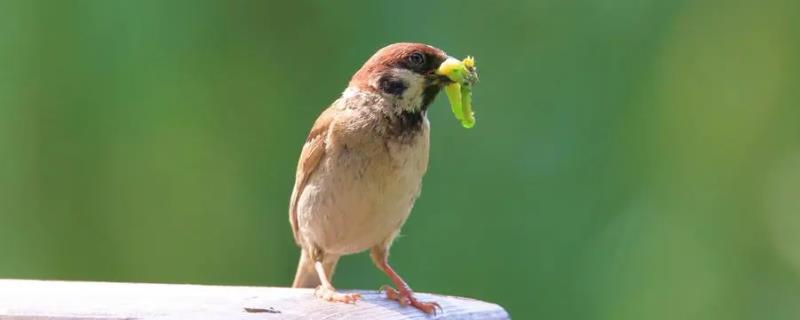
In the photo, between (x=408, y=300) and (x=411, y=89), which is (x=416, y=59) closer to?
(x=411, y=89)

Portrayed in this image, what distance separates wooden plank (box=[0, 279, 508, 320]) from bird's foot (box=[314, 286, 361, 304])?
0.09 feet

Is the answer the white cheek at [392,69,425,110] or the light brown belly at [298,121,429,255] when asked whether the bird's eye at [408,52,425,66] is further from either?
the light brown belly at [298,121,429,255]

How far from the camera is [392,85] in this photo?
374cm

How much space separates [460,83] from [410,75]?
154mm

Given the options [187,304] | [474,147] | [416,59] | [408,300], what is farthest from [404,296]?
[474,147]

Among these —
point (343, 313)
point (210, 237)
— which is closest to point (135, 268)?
point (210, 237)

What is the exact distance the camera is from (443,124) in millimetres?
6453

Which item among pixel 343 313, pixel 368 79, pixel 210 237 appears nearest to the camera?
pixel 343 313

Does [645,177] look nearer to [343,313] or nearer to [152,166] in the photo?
[152,166]

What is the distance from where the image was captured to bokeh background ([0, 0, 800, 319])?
650 cm

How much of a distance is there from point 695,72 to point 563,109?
87 cm

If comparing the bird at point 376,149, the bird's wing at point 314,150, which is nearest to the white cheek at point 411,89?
the bird at point 376,149

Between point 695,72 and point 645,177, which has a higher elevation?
point 695,72

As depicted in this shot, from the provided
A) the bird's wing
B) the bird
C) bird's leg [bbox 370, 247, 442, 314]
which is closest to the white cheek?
the bird
